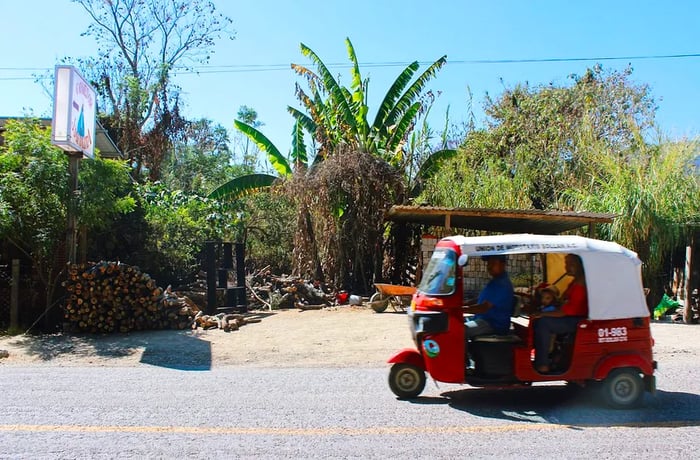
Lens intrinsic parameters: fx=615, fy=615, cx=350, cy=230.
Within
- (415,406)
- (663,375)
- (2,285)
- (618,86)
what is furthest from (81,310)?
(618,86)

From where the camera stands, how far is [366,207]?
1759cm

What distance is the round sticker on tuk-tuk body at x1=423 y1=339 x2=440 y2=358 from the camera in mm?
6520

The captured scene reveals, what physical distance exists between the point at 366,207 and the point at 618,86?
57.1 ft

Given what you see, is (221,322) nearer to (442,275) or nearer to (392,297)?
(392,297)

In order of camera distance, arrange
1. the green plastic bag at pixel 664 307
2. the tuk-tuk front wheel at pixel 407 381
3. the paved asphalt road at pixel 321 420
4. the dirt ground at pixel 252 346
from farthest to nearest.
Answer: the green plastic bag at pixel 664 307, the dirt ground at pixel 252 346, the tuk-tuk front wheel at pixel 407 381, the paved asphalt road at pixel 321 420

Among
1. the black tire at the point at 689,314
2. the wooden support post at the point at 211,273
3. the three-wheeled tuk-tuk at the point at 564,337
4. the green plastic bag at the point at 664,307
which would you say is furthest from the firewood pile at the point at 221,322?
the black tire at the point at 689,314

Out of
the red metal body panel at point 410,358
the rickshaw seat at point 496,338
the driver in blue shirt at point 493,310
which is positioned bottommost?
the red metal body panel at point 410,358

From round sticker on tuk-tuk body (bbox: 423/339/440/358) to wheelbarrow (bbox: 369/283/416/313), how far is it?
7235 millimetres

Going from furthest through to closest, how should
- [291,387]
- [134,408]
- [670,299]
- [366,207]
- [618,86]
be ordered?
[618,86]
[366,207]
[670,299]
[291,387]
[134,408]

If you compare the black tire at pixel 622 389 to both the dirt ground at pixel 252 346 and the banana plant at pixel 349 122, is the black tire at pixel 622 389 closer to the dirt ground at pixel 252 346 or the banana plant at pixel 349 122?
the dirt ground at pixel 252 346

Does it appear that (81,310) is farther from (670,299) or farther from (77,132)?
(670,299)

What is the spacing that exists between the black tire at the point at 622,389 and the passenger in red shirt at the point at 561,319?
0.62 metres

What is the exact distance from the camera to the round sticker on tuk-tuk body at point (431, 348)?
21.4ft

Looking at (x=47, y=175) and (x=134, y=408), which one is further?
(x=47, y=175)
